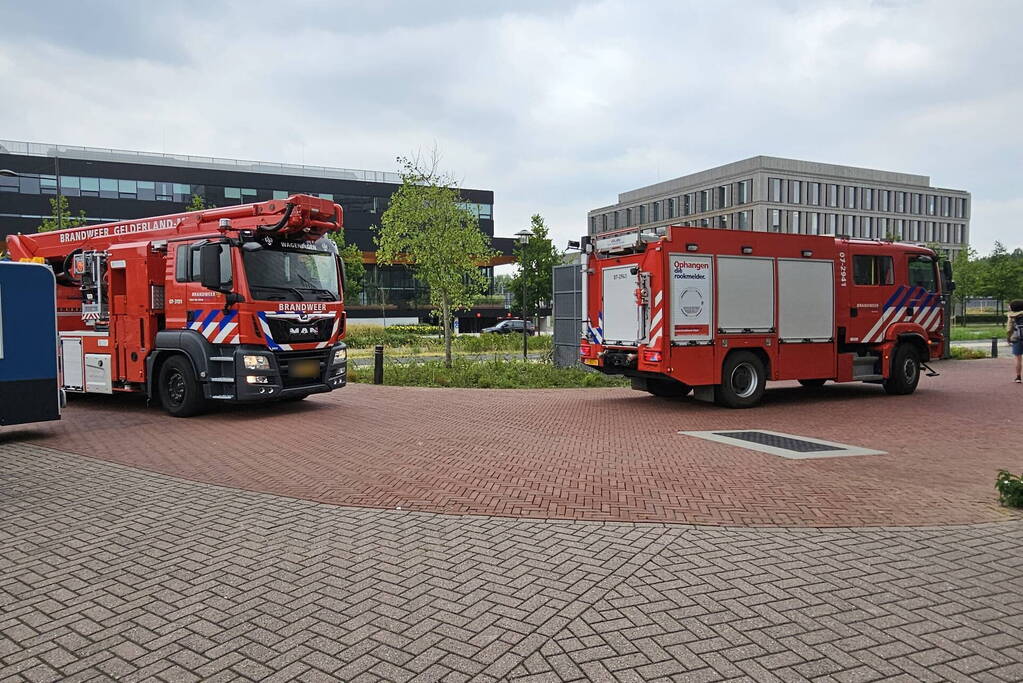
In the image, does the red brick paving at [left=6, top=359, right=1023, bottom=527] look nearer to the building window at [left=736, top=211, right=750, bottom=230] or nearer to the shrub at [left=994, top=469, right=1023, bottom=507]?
the shrub at [left=994, top=469, right=1023, bottom=507]

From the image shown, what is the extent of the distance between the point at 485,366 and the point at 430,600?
50.3 ft

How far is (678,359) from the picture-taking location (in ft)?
37.9

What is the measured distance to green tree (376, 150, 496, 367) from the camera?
20.8 m

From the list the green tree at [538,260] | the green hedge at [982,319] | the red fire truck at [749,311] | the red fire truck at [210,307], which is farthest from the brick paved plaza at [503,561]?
the green hedge at [982,319]

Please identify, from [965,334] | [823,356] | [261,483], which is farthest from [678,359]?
[965,334]

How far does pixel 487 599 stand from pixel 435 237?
1749 centimetres

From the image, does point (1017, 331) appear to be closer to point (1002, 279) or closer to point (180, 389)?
point (180, 389)

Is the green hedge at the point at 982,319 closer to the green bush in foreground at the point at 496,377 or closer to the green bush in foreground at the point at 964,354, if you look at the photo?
the green bush in foreground at the point at 964,354

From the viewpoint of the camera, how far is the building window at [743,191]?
7512 centimetres

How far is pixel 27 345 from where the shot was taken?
8.95 metres

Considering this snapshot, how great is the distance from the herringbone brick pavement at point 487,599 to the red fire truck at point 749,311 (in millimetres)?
6664

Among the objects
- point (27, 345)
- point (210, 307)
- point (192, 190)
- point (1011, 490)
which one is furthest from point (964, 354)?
point (192, 190)

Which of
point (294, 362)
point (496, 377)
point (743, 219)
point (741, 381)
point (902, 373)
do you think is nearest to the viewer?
point (294, 362)

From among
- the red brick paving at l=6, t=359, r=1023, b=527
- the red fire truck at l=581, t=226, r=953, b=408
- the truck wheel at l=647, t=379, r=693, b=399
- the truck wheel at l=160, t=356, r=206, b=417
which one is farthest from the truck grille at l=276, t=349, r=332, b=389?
the truck wheel at l=647, t=379, r=693, b=399
